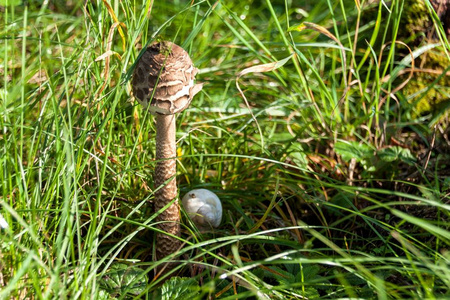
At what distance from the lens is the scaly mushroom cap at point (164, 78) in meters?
1.75

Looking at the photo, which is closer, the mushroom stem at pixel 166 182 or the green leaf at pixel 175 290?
the green leaf at pixel 175 290

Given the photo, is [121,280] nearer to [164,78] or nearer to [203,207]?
[203,207]

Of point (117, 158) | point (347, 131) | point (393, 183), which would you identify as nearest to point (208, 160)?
point (117, 158)

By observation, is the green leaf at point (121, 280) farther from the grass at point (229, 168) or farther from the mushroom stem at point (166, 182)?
the mushroom stem at point (166, 182)

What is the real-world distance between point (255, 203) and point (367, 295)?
80 centimetres

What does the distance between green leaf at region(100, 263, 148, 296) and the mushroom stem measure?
23cm

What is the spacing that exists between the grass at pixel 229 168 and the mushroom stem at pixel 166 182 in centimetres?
8

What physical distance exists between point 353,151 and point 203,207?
35.5 inches

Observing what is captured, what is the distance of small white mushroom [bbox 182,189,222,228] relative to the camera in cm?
222

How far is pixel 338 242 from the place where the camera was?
7.66 ft

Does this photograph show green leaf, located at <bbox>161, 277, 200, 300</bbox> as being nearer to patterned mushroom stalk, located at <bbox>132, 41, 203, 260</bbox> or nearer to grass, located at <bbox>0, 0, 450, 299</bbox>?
grass, located at <bbox>0, 0, 450, 299</bbox>

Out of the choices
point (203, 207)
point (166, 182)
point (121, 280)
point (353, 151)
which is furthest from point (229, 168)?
point (121, 280)

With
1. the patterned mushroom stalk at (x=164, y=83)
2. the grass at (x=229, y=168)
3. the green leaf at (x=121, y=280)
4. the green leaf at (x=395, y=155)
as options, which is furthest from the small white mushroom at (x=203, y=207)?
the green leaf at (x=395, y=155)

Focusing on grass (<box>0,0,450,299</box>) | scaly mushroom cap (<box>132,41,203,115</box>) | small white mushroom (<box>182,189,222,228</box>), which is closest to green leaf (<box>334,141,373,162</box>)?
grass (<box>0,0,450,299</box>)
